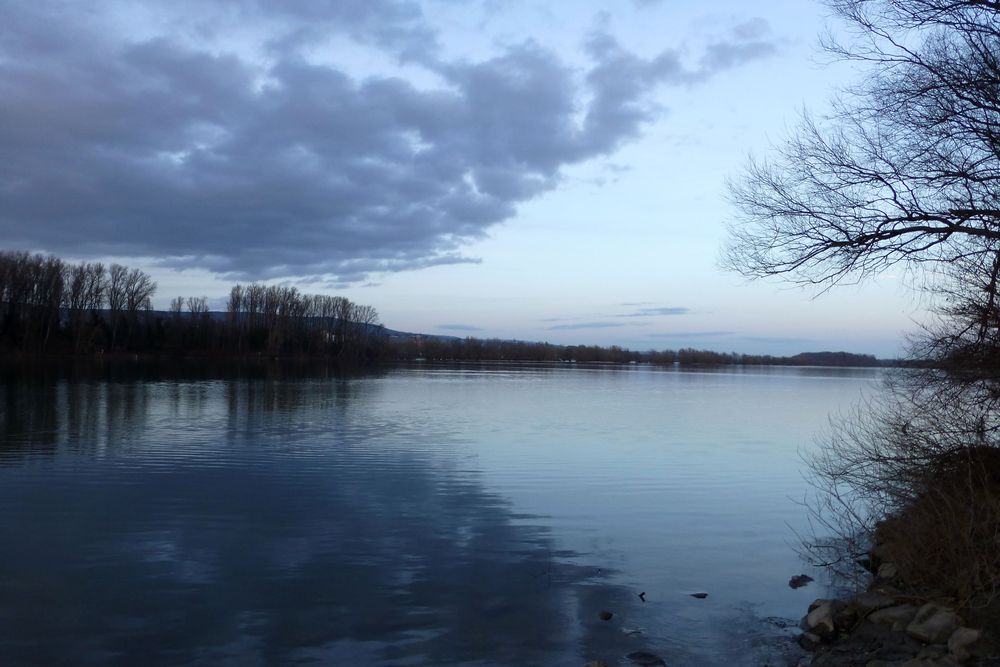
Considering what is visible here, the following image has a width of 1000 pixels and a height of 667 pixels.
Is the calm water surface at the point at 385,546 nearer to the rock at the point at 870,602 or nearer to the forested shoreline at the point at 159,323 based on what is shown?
the rock at the point at 870,602

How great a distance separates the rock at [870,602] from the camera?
826 cm

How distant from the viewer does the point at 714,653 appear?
7.75 metres

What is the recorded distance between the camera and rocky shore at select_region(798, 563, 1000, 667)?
654 centimetres

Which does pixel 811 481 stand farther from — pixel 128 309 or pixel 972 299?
pixel 128 309

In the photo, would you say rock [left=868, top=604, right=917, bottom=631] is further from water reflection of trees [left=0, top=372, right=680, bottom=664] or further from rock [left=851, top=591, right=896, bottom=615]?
water reflection of trees [left=0, top=372, right=680, bottom=664]

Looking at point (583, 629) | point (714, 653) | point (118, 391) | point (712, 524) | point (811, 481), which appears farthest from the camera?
point (118, 391)

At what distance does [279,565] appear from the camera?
10.2 m

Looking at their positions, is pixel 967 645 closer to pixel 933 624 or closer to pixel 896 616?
pixel 933 624

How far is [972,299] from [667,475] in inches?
371

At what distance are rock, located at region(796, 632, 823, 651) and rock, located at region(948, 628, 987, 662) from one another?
1.39 meters

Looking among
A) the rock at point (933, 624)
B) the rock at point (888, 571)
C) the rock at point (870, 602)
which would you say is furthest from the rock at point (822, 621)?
the rock at point (888, 571)

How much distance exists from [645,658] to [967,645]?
2830 mm

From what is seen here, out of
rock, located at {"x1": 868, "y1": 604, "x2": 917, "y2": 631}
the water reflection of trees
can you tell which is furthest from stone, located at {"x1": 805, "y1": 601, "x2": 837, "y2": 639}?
the water reflection of trees

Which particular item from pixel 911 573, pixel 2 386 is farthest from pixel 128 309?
pixel 911 573
